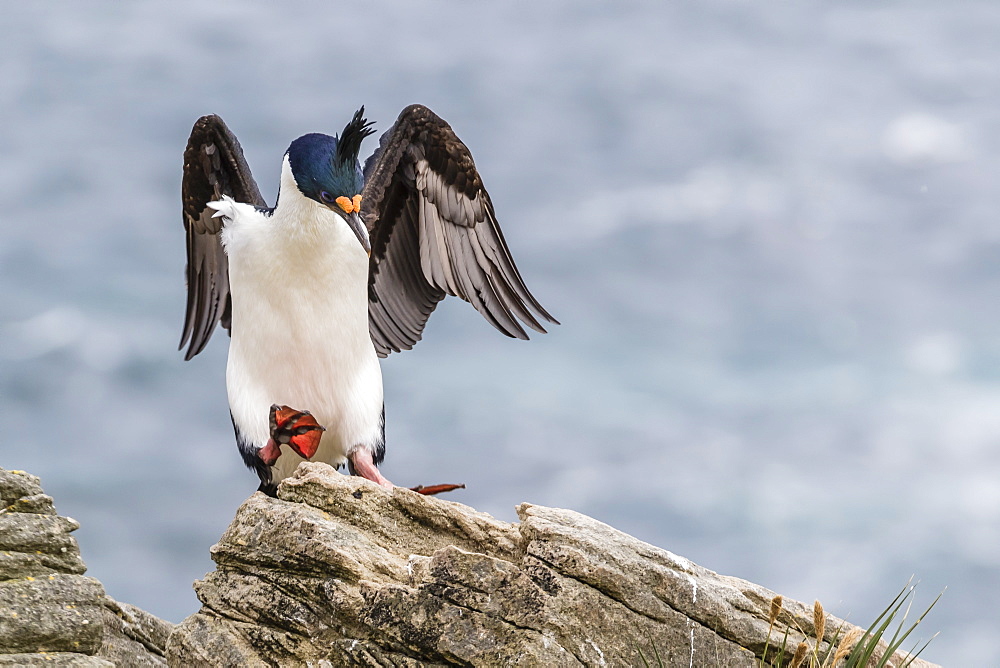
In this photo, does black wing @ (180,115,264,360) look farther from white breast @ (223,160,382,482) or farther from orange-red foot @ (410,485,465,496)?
orange-red foot @ (410,485,465,496)

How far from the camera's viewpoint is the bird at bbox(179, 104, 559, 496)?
7.64 meters

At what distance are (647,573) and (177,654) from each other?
2.66 meters

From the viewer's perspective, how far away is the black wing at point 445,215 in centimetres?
884

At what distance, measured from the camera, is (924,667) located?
23.8 feet

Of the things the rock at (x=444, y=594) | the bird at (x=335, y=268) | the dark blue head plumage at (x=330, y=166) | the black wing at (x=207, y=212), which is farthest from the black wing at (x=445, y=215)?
the rock at (x=444, y=594)

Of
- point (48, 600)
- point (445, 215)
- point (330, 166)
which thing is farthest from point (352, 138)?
point (48, 600)

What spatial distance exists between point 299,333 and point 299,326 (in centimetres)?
5

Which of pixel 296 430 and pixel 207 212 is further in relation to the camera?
pixel 207 212

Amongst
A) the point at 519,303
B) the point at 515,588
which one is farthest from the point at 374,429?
the point at 515,588

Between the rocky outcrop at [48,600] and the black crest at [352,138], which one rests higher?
the black crest at [352,138]

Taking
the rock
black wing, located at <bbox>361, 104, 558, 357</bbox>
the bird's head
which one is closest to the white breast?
the bird's head

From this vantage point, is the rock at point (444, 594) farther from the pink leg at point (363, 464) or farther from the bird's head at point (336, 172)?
the bird's head at point (336, 172)

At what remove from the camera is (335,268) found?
7816 mm

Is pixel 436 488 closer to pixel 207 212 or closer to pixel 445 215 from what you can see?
pixel 445 215
